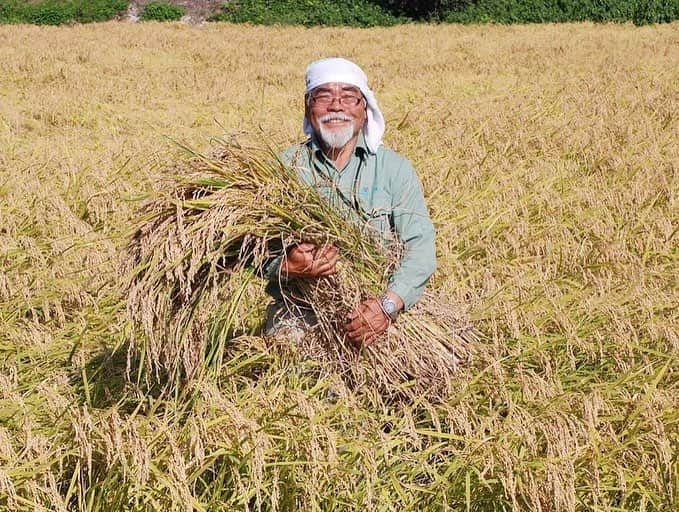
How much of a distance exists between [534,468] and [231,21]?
23829 mm

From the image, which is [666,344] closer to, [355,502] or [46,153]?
[355,502]

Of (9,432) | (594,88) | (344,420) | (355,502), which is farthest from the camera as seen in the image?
(594,88)

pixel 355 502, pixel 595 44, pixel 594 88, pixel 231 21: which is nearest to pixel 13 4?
pixel 231 21

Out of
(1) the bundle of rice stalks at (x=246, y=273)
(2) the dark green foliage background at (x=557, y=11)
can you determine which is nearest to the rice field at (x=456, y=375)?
(1) the bundle of rice stalks at (x=246, y=273)

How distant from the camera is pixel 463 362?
2.62 meters

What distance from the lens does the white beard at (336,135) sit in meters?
2.55

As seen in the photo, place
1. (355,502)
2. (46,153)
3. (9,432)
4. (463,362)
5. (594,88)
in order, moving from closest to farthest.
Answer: (355,502) → (9,432) → (463,362) → (46,153) → (594,88)

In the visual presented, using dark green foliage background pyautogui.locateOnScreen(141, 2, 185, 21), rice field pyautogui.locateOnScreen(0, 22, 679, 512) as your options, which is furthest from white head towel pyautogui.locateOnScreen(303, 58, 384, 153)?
dark green foliage background pyautogui.locateOnScreen(141, 2, 185, 21)

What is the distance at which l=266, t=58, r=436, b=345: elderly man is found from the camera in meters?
2.41

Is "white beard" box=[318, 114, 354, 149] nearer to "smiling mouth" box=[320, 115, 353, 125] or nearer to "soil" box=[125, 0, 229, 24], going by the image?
"smiling mouth" box=[320, 115, 353, 125]

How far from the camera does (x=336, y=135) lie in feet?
8.38

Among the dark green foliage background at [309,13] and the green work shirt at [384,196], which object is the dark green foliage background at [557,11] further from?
the green work shirt at [384,196]

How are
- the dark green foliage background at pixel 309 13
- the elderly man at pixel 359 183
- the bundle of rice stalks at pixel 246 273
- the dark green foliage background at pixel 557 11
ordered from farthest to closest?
the dark green foliage background at pixel 309 13 < the dark green foliage background at pixel 557 11 < the elderly man at pixel 359 183 < the bundle of rice stalks at pixel 246 273

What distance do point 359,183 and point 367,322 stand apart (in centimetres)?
49
